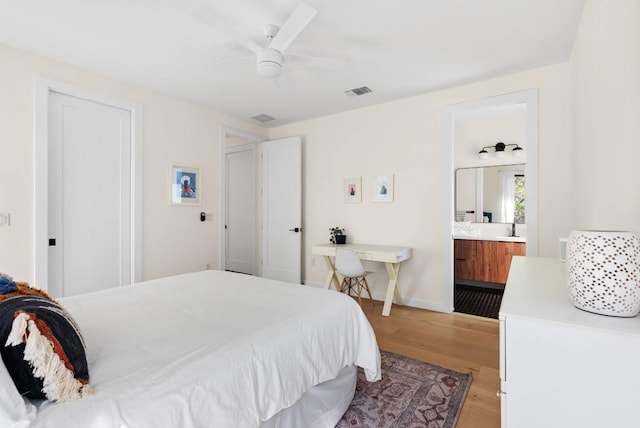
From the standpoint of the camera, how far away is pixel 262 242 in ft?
16.1

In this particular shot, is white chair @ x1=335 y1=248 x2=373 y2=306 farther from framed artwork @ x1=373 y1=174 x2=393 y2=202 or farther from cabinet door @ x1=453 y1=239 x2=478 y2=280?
cabinet door @ x1=453 y1=239 x2=478 y2=280

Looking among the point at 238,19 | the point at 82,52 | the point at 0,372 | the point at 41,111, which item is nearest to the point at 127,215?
the point at 41,111

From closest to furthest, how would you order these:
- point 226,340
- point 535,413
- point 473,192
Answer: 1. point 535,413
2. point 226,340
3. point 473,192

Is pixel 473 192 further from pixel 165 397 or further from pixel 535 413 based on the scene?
pixel 165 397

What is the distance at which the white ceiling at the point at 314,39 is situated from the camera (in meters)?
2.04

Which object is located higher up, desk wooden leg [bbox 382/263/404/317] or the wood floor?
desk wooden leg [bbox 382/263/404/317]

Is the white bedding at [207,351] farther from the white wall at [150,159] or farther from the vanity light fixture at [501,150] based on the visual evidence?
the vanity light fixture at [501,150]

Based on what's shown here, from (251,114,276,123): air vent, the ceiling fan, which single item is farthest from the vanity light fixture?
the ceiling fan

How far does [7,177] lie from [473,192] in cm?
549

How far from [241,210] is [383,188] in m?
2.63

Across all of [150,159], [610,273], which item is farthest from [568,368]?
[150,159]

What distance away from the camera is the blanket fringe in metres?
0.80

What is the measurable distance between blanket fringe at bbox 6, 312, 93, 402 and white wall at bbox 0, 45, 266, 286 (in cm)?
242

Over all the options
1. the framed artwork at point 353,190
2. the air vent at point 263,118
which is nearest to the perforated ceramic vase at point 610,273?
the framed artwork at point 353,190
